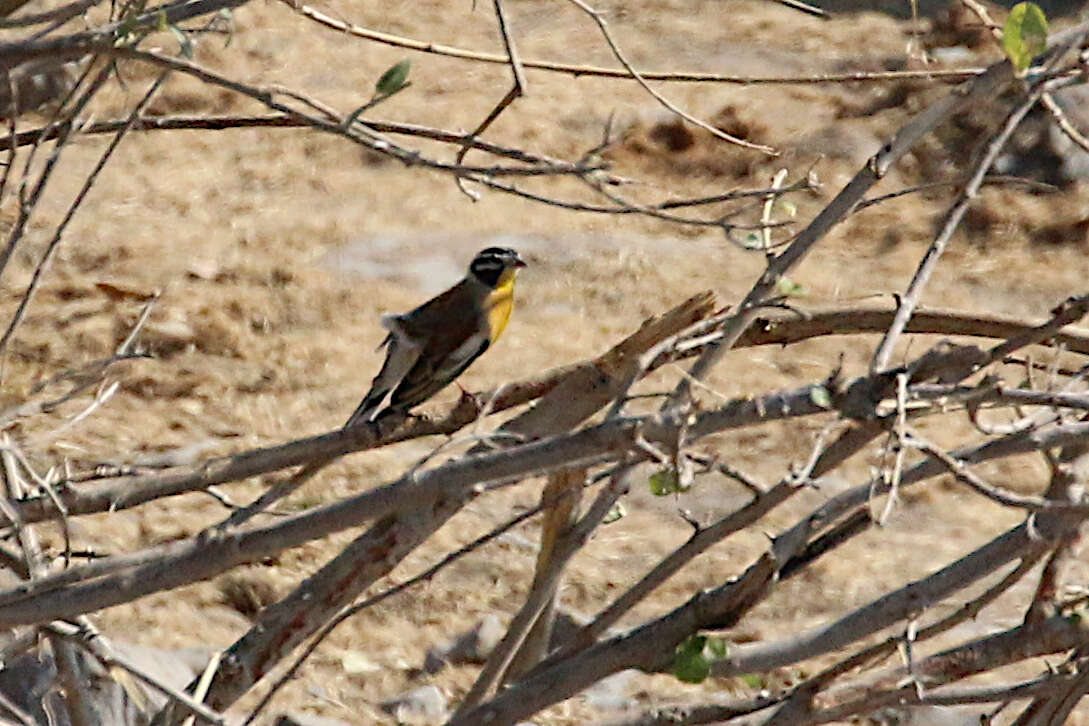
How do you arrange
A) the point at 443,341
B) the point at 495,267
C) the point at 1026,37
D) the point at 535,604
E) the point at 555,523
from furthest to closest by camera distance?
the point at 495,267
the point at 443,341
the point at 555,523
the point at 535,604
the point at 1026,37

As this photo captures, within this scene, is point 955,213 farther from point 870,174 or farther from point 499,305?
point 499,305

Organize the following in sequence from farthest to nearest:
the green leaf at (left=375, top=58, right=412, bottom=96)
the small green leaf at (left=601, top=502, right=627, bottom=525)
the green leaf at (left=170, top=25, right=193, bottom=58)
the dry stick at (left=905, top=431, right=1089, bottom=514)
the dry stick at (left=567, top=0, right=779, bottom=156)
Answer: the dry stick at (left=567, top=0, right=779, bottom=156), the small green leaf at (left=601, top=502, right=627, bottom=525), the green leaf at (left=170, top=25, right=193, bottom=58), the green leaf at (left=375, top=58, right=412, bottom=96), the dry stick at (left=905, top=431, right=1089, bottom=514)

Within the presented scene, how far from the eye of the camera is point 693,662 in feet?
7.46

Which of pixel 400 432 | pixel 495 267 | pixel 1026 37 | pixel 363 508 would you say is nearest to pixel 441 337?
pixel 495 267

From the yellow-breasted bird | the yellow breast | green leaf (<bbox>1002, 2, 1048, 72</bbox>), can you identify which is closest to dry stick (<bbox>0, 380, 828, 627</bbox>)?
green leaf (<bbox>1002, 2, 1048, 72</bbox>)

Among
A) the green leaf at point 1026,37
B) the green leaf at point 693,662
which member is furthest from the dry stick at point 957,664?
the green leaf at point 1026,37

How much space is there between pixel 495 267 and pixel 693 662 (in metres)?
2.95

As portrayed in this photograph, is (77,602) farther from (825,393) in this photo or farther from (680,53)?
(680,53)

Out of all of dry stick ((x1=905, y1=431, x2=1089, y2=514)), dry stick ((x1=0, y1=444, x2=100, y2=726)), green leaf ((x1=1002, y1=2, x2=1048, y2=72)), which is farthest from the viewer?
dry stick ((x1=0, y1=444, x2=100, y2=726))

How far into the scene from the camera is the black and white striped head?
5070 mm

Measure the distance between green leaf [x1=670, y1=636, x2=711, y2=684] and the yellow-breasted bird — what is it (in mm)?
1886

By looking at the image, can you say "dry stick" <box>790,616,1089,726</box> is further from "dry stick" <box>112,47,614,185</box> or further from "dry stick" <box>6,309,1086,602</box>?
"dry stick" <box>112,47,614,185</box>

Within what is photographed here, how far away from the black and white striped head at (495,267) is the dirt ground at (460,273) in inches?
39.7

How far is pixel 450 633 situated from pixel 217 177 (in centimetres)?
458
